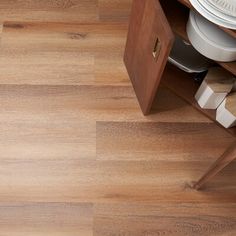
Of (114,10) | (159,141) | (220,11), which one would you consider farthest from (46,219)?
(114,10)

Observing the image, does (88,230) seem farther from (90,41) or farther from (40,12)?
(40,12)

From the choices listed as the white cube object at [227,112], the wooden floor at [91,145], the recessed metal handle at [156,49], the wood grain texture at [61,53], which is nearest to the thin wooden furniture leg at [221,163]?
the wooden floor at [91,145]

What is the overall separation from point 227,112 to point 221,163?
0.83 feet

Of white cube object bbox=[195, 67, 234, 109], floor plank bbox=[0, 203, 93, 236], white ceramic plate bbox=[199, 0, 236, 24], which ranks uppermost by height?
white ceramic plate bbox=[199, 0, 236, 24]

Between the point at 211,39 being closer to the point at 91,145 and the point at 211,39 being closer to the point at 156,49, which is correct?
the point at 156,49

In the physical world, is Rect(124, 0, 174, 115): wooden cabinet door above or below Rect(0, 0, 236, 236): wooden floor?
above

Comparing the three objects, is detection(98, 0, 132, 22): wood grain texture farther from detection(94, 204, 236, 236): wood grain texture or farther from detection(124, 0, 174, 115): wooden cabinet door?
detection(94, 204, 236, 236): wood grain texture

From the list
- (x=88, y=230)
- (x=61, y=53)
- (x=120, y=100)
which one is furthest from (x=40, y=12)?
(x=88, y=230)

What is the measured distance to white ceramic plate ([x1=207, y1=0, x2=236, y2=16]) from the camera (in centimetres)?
79

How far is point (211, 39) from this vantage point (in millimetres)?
907

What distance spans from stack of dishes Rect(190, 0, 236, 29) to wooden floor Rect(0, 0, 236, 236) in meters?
0.50

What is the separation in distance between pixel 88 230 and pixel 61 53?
2.30 feet

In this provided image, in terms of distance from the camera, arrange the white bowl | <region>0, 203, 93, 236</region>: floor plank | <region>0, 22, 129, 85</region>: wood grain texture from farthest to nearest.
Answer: <region>0, 22, 129, 85</region>: wood grain texture, <region>0, 203, 93, 236</region>: floor plank, the white bowl

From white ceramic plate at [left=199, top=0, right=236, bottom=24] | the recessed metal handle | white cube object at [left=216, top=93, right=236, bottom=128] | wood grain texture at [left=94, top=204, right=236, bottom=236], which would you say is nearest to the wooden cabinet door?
→ the recessed metal handle
